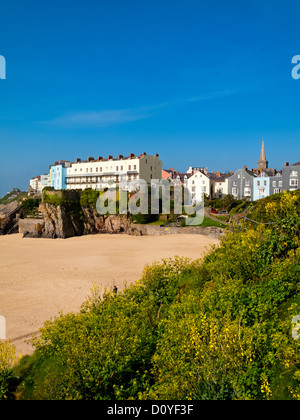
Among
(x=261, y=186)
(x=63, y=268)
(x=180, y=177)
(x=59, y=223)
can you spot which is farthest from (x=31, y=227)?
(x=261, y=186)

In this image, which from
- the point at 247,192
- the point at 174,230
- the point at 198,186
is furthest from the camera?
the point at 198,186

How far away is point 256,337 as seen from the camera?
29.0 ft

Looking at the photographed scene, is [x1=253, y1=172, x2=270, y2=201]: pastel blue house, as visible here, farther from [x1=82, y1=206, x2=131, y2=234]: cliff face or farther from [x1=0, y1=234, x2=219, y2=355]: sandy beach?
[x1=82, y1=206, x2=131, y2=234]: cliff face

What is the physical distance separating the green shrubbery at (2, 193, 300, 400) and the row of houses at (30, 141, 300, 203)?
170 ft

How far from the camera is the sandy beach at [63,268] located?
803 inches

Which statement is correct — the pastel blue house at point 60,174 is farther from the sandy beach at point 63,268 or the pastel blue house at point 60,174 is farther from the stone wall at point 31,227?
the sandy beach at point 63,268

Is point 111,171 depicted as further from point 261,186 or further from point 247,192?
point 261,186

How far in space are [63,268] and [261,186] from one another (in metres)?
47.0

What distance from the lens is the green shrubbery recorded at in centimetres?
773

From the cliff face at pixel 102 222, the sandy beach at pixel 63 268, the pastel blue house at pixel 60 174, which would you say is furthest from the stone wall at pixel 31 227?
the pastel blue house at pixel 60 174

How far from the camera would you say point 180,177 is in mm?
81250

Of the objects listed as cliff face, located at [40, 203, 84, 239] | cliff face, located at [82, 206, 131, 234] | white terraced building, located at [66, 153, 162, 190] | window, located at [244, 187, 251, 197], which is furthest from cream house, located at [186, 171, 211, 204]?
cliff face, located at [40, 203, 84, 239]

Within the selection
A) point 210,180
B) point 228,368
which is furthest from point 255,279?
point 210,180

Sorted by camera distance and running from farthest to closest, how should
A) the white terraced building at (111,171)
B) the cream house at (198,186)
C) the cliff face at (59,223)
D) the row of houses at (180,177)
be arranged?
the white terraced building at (111,171) < the cream house at (198,186) < the row of houses at (180,177) < the cliff face at (59,223)
